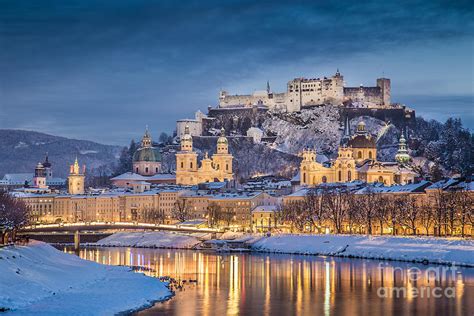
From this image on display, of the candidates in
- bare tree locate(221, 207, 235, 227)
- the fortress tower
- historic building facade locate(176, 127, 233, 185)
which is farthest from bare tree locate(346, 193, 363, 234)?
the fortress tower

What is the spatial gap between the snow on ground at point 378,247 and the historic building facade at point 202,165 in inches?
2583

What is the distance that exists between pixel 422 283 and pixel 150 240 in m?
51.0

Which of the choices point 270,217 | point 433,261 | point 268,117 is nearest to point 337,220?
point 270,217

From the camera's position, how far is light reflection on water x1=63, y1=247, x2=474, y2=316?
46.1 metres

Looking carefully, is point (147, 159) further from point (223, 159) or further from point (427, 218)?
point (427, 218)

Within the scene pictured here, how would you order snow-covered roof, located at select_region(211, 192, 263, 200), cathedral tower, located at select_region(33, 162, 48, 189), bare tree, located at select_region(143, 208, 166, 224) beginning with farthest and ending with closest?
cathedral tower, located at select_region(33, 162, 48, 189) → bare tree, located at select_region(143, 208, 166, 224) → snow-covered roof, located at select_region(211, 192, 263, 200)

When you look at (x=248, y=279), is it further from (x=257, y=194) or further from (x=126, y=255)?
(x=257, y=194)

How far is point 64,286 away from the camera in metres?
48.9

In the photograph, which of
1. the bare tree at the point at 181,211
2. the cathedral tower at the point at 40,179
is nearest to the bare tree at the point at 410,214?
the bare tree at the point at 181,211

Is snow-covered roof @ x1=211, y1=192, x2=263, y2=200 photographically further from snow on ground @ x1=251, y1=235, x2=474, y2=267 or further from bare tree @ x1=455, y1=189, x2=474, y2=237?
bare tree @ x1=455, y1=189, x2=474, y2=237

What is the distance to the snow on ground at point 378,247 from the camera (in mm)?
69750

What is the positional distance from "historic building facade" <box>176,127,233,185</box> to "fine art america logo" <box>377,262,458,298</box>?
95013 mm

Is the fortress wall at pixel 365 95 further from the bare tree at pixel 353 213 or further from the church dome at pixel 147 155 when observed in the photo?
the bare tree at pixel 353 213

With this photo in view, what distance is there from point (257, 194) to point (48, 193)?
37401mm
